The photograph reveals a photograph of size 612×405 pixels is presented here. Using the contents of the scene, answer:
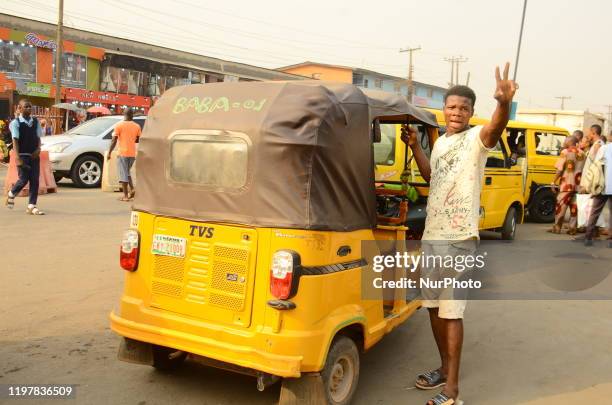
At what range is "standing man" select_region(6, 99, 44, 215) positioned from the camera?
866cm

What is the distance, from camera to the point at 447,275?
348 cm

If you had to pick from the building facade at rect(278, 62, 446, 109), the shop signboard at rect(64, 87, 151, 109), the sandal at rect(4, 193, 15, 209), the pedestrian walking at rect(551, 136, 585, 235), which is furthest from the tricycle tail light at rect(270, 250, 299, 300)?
the building facade at rect(278, 62, 446, 109)

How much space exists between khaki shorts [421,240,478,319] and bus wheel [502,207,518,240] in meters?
5.93

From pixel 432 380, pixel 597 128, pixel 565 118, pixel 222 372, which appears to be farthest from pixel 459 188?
pixel 565 118

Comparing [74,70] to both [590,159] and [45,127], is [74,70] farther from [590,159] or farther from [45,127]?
[590,159]

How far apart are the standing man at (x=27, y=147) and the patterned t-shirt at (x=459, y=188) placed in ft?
24.5

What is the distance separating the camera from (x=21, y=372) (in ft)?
12.0

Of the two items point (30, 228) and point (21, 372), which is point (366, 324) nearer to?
point (21, 372)

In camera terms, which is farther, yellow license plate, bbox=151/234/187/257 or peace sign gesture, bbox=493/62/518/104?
yellow license plate, bbox=151/234/187/257

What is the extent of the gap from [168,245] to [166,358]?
898 mm

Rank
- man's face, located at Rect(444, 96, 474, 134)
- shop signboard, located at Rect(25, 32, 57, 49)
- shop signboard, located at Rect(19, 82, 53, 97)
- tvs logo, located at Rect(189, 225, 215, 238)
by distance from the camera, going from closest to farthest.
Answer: tvs logo, located at Rect(189, 225, 215, 238), man's face, located at Rect(444, 96, 474, 134), shop signboard, located at Rect(19, 82, 53, 97), shop signboard, located at Rect(25, 32, 57, 49)

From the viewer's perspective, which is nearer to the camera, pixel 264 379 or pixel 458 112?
pixel 264 379

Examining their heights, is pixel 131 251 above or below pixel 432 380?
above

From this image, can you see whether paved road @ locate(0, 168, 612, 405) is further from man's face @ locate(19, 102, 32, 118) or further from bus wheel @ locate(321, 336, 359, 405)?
man's face @ locate(19, 102, 32, 118)
